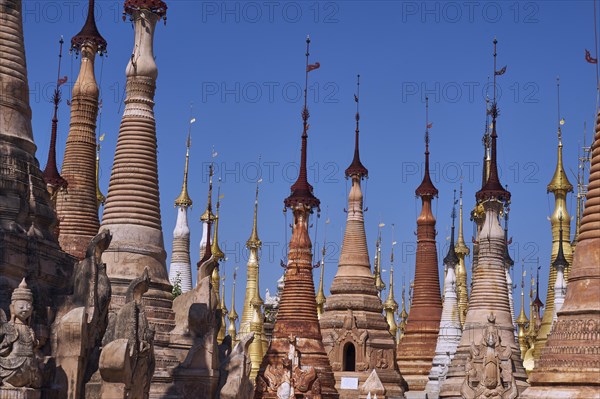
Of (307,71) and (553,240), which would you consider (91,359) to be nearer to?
(307,71)

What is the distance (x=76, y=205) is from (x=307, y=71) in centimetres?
2265

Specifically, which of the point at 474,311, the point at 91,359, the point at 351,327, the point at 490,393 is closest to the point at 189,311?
the point at 91,359

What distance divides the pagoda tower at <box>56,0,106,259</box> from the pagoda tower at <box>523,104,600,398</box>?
13.6m

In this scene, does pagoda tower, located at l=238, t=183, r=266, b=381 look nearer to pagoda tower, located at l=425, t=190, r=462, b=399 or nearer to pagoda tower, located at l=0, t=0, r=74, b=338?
pagoda tower, located at l=425, t=190, r=462, b=399

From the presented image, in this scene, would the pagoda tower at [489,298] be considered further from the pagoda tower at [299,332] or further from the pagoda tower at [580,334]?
the pagoda tower at [580,334]

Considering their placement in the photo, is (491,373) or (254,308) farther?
(254,308)

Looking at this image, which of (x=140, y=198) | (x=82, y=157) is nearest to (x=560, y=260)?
(x=82, y=157)

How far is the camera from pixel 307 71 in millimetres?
52750

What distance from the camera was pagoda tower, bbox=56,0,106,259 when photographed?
31703mm

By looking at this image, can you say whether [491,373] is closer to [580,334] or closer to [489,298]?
[489,298]

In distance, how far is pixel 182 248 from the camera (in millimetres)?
56844

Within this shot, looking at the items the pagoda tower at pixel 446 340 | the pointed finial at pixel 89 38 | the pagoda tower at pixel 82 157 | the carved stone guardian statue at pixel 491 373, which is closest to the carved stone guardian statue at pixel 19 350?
the pagoda tower at pixel 82 157

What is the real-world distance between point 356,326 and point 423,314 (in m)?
4.90

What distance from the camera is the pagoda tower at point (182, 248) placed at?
5466cm
